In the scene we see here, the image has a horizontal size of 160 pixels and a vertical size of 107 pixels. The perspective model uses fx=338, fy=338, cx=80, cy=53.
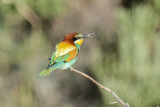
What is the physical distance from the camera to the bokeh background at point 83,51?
2.24 metres

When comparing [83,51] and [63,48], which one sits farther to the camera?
[83,51]

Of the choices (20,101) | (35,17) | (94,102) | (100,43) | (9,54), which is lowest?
(94,102)

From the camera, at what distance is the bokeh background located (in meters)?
2.24

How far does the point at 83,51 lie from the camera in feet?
10.3

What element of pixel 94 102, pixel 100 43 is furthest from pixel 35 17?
pixel 94 102

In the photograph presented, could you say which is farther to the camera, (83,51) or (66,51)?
(83,51)

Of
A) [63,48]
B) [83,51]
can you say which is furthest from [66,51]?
[83,51]

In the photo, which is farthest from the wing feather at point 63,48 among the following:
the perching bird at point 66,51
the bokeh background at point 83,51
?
the bokeh background at point 83,51

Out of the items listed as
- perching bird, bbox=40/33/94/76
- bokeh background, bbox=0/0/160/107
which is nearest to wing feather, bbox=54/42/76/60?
perching bird, bbox=40/33/94/76

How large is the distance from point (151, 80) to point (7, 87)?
52.8 inches

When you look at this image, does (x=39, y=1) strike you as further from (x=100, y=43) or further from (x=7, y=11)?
(x=100, y=43)

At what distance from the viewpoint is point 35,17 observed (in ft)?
9.70

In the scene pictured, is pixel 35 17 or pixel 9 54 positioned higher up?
pixel 35 17

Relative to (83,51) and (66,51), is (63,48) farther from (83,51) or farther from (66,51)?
(83,51)
